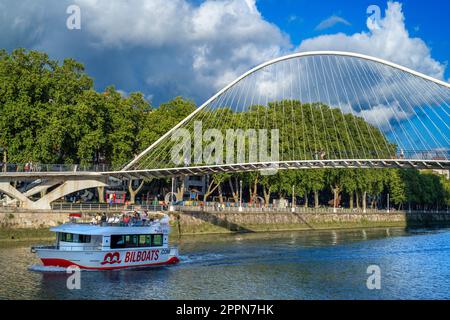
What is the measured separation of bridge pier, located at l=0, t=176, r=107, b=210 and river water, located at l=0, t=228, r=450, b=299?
28.5 ft

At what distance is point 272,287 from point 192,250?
54.2ft

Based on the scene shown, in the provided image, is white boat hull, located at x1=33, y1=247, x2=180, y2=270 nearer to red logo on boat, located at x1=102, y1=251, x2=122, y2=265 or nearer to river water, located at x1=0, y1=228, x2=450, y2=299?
red logo on boat, located at x1=102, y1=251, x2=122, y2=265

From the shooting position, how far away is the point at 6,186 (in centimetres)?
5538

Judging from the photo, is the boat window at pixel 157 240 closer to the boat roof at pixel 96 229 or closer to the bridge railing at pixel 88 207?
the boat roof at pixel 96 229

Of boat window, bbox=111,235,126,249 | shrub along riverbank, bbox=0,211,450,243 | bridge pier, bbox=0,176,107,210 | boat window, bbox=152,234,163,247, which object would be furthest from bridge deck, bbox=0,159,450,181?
boat window, bbox=111,235,126,249

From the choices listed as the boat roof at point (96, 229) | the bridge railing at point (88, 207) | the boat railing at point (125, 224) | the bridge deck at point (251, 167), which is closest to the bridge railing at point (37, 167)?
the bridge deck at point (251, 167)

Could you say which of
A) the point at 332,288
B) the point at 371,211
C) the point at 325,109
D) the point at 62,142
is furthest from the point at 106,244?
the point at 371,211

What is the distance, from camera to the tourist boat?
124 ft

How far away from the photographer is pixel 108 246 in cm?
3891

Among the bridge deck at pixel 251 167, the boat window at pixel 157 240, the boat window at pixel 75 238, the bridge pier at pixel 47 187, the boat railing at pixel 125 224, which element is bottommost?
the boat window at pixel 157 240

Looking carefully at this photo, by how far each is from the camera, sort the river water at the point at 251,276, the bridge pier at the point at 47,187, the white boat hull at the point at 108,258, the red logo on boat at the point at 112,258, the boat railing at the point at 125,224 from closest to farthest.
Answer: the river water at the point at 251,276 < the white boat hull at the point at 108,258 < the red logo on boat at the point at 112,258 < the boat railing at the point at 125,224 < the bridge pier at the point at 47,187

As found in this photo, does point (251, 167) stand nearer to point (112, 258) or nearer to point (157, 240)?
point (157, 240)

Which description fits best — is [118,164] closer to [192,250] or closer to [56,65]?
[56,65]

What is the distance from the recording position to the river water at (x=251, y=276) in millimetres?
32031
